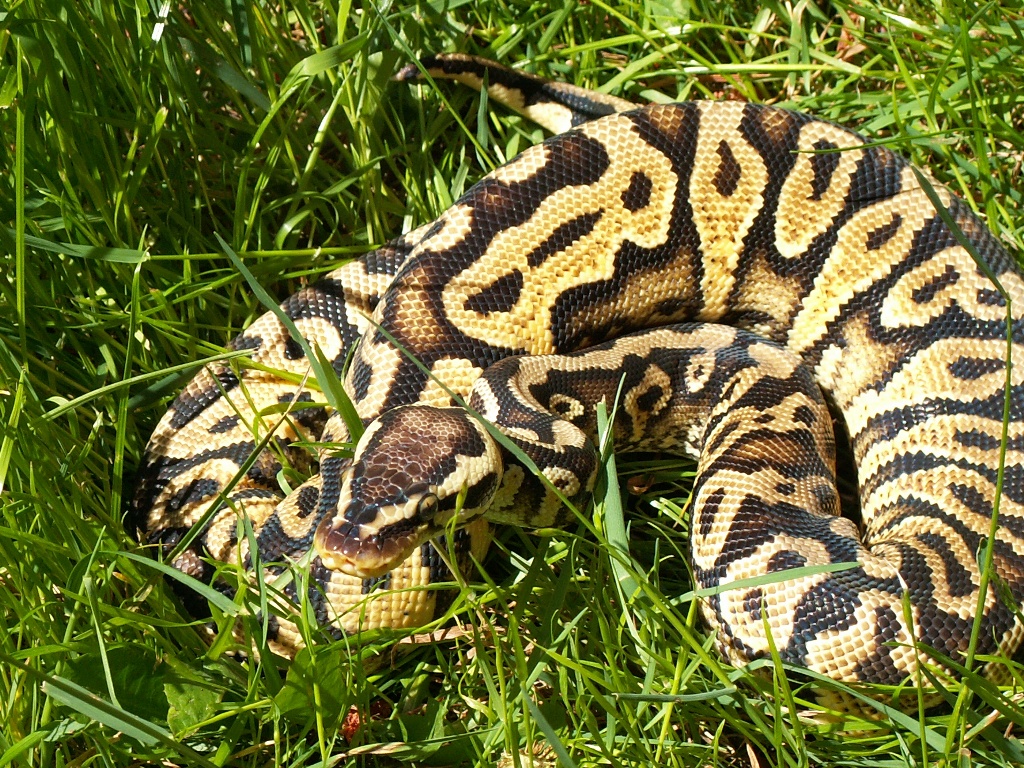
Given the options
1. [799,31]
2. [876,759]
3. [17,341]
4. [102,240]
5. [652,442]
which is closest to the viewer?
[876,759]

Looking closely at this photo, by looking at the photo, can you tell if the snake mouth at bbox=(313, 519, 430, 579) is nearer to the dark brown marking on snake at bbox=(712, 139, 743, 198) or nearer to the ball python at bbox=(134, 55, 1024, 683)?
the ball python at bbox=(134, 55, 1024, 683)

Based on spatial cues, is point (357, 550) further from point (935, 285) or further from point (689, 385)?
point (935, 285)

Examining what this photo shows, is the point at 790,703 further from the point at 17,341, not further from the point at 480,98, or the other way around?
the point at 480,98

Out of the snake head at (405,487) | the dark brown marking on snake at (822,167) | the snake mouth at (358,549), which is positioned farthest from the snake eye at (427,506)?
the dark brown marking on snake at (822,167)

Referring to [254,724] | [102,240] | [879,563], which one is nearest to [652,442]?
[879,563]

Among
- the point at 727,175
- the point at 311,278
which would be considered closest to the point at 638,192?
the point at 727,175

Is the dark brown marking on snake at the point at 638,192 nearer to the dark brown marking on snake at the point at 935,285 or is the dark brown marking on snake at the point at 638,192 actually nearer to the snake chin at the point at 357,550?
the dark brown marking on snake at the point at 935,285
